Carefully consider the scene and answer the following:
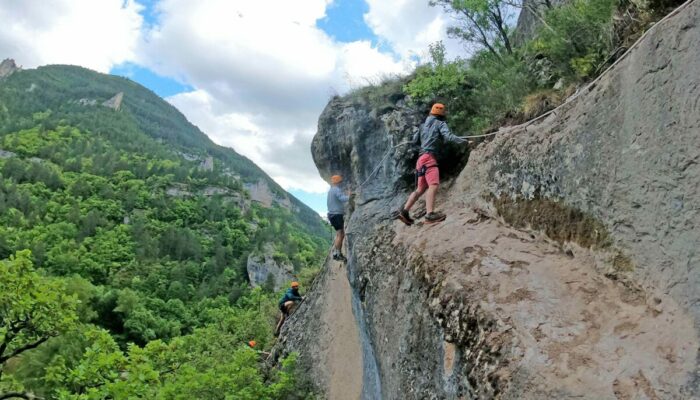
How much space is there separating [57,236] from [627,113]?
99866 millimetres

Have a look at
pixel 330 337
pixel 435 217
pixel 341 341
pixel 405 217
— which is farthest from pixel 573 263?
pixel 330 337

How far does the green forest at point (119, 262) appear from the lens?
12.8 metres

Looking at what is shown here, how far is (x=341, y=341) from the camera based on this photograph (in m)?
13.2

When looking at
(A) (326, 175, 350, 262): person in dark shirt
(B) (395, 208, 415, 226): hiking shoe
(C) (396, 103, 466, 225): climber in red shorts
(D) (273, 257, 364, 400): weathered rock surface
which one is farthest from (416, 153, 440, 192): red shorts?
(D) (273, 257, 364, 400): weathered rock surface

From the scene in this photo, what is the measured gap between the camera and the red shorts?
8.69 m

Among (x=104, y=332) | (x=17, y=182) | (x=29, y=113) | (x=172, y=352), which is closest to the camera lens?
(x=104, y=332)

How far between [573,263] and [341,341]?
331 inches

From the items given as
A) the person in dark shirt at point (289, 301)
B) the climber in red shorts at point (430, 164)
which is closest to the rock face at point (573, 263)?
the climber in red shorts at point (430, 164)

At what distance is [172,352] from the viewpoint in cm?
1644

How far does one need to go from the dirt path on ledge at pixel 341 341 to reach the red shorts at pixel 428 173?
5296 millimetres

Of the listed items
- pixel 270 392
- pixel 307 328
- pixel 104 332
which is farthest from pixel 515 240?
pixel 104 332

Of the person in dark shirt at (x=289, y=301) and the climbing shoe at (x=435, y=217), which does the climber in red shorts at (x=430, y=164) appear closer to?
the climbing shoe at (x=435, y=217)

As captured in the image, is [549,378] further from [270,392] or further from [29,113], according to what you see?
[29,113]

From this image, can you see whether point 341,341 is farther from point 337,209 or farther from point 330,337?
point 337,209
